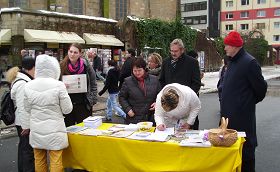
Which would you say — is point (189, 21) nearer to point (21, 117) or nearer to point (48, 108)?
point (21, 117)

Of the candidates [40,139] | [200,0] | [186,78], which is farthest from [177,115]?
[200,0]

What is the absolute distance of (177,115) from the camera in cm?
496

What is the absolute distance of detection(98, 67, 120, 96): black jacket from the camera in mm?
10418

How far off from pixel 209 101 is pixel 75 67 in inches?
411

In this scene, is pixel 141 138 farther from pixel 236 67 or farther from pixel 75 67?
pixel 75 67

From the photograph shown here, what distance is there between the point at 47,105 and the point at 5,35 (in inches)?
626

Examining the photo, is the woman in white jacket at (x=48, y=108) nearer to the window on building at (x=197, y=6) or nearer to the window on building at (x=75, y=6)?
the window on building at (x=75, y=6)

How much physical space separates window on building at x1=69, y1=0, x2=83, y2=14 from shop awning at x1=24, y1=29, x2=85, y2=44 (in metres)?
7.57

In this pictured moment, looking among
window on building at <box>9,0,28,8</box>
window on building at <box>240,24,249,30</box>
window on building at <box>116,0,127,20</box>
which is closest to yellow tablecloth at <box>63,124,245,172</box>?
window on building at <box>9,0,28,8</box>

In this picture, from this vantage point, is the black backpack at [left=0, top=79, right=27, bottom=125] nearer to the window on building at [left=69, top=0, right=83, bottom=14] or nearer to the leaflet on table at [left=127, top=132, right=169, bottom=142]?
the leaflet on table at [left=127, top=132, right=169, bottom=142]

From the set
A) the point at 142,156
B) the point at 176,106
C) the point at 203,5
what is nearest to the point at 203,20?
the point at 203,5

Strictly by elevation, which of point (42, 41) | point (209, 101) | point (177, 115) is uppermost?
point (42, 41)

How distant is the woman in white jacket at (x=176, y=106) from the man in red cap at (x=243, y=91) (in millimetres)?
491

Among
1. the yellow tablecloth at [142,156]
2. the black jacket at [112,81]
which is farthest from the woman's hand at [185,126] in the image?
the black jacket at [112,81]
